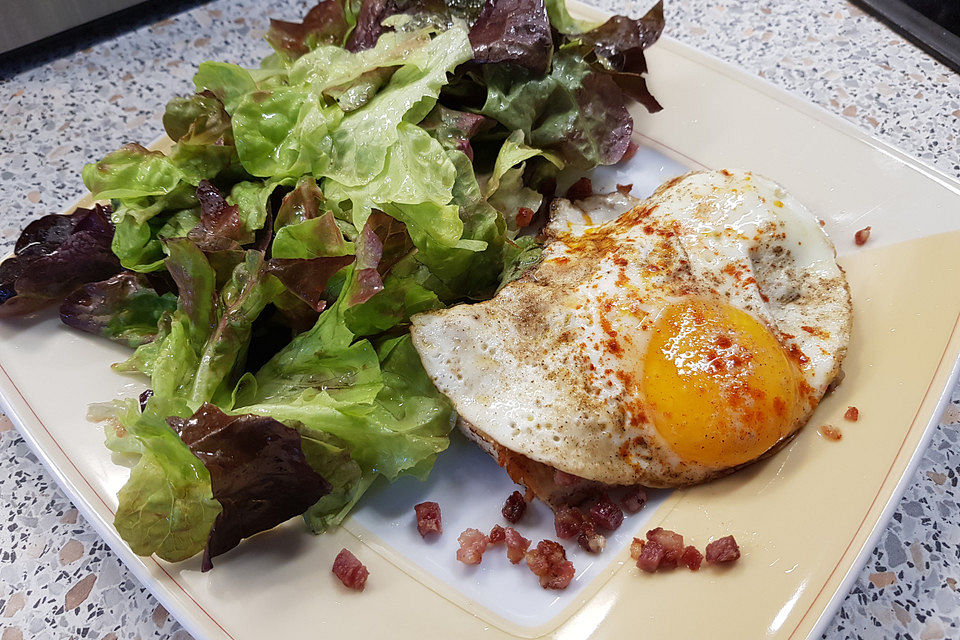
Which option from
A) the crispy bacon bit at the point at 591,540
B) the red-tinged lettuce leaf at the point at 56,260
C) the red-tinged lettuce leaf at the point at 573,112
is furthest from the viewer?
the red-tinged lettuce leaf at the point at 573,112

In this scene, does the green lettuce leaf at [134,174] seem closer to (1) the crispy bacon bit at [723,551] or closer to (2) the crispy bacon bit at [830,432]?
(1) the crispy bacon bit at [723,551]

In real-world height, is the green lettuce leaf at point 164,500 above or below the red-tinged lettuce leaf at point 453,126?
Result: below

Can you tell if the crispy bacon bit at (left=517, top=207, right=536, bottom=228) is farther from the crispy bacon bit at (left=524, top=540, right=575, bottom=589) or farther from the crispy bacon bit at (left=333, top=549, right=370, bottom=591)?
the crispy bacon bit at (left=333, top=549, right=370, bottom=591)

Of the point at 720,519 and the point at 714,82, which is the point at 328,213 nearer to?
the point at 720,519

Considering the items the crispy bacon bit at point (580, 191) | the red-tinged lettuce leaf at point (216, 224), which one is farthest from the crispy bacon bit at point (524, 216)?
the red-tinged lettuce leaf at point (216, 224)

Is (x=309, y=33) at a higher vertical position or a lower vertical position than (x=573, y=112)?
higher

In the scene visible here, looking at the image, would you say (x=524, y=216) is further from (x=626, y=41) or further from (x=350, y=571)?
(x=350, y=571)

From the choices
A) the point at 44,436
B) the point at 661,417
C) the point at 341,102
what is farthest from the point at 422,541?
the point at 341,102

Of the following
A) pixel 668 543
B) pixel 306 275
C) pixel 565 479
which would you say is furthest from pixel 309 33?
pixel 668 543
